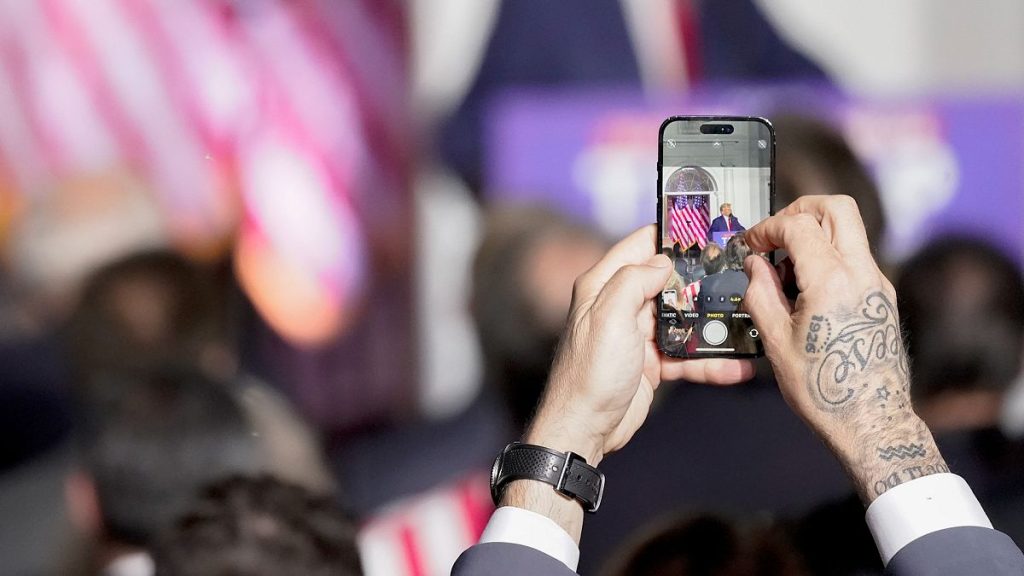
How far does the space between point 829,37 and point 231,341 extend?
0.85m

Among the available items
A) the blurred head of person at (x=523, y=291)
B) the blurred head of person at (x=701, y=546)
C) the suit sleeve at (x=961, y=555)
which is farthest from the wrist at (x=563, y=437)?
the blurred head of person at (x=701, y=546)

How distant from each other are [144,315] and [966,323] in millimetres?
1044

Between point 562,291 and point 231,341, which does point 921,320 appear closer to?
point 562,291

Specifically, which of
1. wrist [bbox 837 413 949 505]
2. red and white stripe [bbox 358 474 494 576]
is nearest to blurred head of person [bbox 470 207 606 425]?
red and white stripe [bbox 358 474 494 576]

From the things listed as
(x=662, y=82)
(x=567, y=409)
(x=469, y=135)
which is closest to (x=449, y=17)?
(x=469, y=135)

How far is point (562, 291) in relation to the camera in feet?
4.12

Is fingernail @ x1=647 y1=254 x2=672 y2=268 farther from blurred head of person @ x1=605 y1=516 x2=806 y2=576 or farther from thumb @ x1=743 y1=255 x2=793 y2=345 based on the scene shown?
blurred head of person @ x1=605 y1=516 x2=806 y2=576

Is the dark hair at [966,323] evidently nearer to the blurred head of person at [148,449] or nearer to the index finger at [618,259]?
the index finger at [618,259]

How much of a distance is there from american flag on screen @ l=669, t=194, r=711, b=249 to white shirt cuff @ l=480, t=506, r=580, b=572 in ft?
0.89

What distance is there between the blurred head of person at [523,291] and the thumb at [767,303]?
1.75 feet

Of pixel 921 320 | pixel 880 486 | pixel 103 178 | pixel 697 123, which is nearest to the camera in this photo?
pixel 880 486

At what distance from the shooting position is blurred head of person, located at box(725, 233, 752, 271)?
809mm

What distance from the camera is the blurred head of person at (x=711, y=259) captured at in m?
0.81

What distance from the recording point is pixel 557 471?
0.68m
